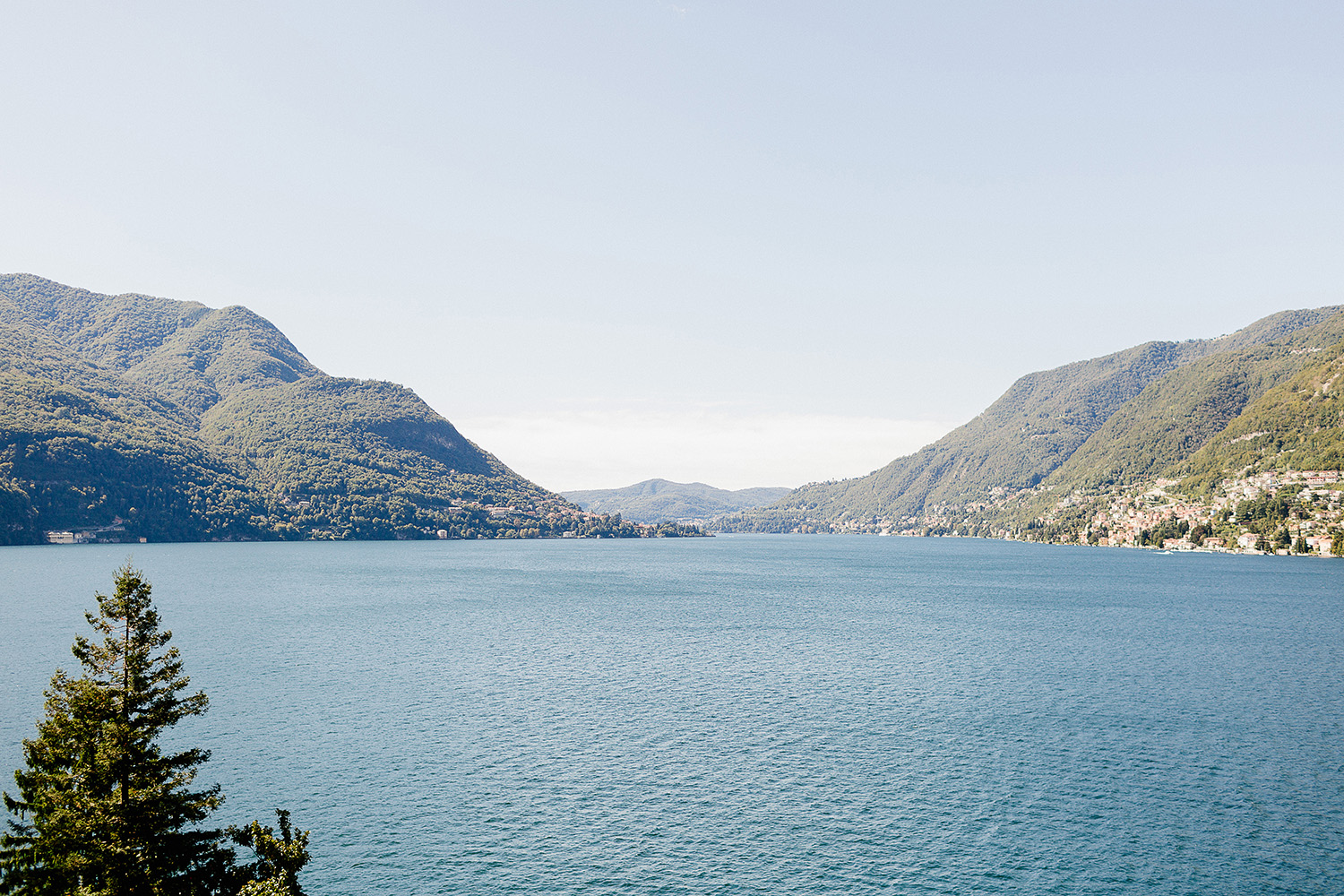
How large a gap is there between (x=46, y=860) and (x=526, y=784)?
82.2ft

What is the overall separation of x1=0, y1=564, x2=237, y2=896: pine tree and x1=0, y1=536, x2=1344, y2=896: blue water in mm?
10788

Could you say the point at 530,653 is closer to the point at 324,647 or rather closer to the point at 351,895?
the point at 324,647

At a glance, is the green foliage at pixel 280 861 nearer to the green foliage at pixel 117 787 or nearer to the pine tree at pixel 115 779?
the green foliage at pixel 117 787

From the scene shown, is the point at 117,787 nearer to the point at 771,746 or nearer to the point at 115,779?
the point at 115,779

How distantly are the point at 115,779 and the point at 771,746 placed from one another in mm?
40293

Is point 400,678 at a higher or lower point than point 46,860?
lower

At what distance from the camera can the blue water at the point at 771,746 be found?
122 ft

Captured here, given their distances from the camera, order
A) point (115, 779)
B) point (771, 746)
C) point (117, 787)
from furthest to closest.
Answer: point (771, 746) < point (117, 787) < point (115, 779)

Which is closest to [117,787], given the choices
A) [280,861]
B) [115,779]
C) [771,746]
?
[115,779]

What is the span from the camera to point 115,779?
2575 cm

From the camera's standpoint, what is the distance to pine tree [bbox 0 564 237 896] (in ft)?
82.4

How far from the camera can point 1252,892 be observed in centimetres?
3416

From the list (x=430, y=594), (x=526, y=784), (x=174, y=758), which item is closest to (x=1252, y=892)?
(x=526, y=784)

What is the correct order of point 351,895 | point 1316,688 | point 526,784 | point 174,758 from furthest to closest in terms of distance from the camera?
point 1316,688
point 526,784
point 351,895
point 174,758
